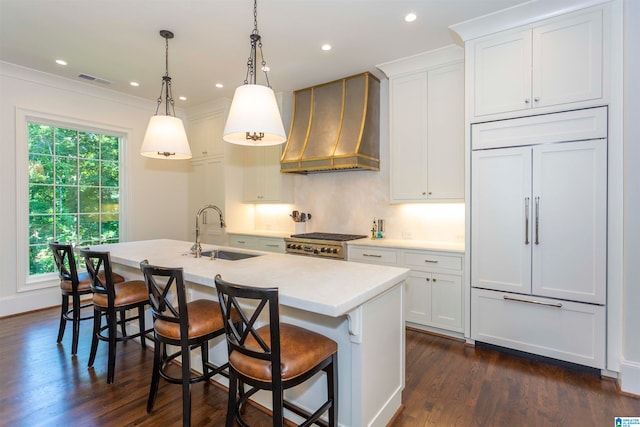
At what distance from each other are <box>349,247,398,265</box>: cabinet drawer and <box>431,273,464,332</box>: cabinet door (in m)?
0.46

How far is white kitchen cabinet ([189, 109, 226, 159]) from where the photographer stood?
5152 mm

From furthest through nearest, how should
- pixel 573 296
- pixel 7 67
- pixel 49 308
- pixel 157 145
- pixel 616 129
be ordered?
1. pixel 49 308
2. pixel 7 67
3. pixel 157 145
4. pixel 573 296
5. pixel 616 129

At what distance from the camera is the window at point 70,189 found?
4.19m

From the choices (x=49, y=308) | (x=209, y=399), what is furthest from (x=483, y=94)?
(x=49, y=308)

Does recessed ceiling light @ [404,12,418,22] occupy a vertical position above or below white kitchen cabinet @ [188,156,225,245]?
above

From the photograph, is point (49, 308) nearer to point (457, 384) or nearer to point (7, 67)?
point (7, 67)

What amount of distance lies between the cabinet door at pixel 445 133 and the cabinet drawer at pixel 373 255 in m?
0.76

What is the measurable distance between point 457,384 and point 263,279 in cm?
171

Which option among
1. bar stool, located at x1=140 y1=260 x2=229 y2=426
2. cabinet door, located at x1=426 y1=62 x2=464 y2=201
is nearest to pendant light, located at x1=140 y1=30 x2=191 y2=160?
bar stool, located at x1=140 y1=260 x2=229 y2=426

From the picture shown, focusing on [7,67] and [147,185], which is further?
[147,185]

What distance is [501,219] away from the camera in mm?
2898

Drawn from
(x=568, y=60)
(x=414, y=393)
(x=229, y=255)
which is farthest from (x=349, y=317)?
(x=568, y=60)

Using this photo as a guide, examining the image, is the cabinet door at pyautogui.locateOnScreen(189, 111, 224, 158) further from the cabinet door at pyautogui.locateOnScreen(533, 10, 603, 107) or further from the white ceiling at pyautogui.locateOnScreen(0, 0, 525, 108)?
the cabinet door at pyautogui.locateOnScreen(533, 10, 603, 107)

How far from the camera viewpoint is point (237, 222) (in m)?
5.28
